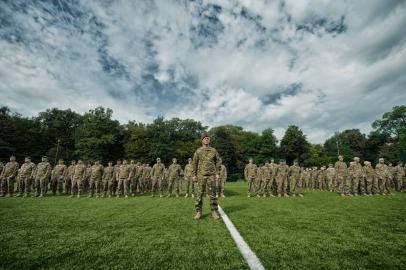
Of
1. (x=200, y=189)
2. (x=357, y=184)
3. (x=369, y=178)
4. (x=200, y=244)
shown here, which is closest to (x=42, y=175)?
(x=200, y=189)

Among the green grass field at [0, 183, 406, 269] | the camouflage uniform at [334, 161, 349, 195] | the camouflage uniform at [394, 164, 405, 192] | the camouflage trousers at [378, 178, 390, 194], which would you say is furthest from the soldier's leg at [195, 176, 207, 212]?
the camouflage uniform at [394, 164, 405, 192]

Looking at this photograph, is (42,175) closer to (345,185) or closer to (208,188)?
(208,188)

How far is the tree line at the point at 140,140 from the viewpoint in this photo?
54.6m

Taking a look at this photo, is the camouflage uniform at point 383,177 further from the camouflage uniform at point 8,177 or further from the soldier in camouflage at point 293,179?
the camouflage uniform at point 8,177

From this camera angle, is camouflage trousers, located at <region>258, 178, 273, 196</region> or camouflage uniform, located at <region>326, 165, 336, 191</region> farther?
camouflage uniform, located at <region>326, 165, 336, 191</region>

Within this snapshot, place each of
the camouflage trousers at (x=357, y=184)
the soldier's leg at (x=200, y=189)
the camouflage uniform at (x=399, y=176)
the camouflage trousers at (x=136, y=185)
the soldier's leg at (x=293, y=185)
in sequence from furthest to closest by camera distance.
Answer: the camouflage uniform at (x=399, y=176), the camouflage trousers at (x=136, y=185), the soldier's leg at (x=293, y=185), the camouflage trousers at (x=357, y=184), the soldier's leg at (x=200, y=189)

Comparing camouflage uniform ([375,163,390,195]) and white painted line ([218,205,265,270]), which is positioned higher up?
camouflage uniform ([375,163,390,195])

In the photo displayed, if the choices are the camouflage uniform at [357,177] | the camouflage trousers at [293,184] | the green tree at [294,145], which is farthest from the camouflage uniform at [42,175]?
the green tree at [294,145]

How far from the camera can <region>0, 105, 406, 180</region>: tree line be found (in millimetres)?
54625

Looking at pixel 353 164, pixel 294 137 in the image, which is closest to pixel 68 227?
pixel 353 164

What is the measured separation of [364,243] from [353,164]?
12.5 m

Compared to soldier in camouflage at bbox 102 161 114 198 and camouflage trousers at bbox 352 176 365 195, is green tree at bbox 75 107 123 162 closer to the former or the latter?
soldier in camouflage at bbox 102 161 114 198

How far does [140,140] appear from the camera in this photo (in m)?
58.9

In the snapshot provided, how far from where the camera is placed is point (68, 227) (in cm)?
551
